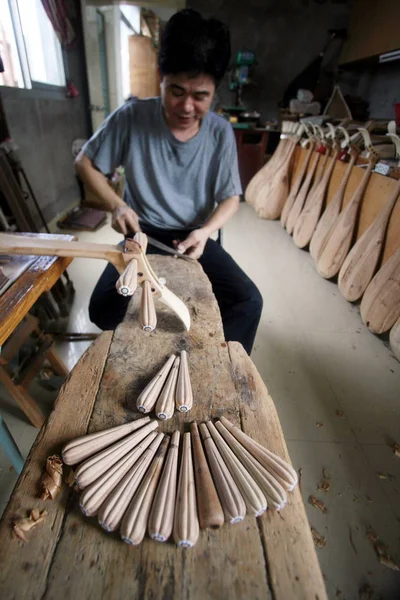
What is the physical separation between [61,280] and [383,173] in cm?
308

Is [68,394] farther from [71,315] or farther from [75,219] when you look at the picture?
[75,219]

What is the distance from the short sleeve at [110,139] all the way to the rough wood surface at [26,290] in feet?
2.60

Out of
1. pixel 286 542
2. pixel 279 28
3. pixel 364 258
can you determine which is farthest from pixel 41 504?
pixel 279 28

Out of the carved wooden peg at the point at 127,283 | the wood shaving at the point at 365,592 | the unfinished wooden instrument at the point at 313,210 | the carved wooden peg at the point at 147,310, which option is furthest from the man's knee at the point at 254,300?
the unfinished wooden instrument at the point at 313,210

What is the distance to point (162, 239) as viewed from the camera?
2016 mm

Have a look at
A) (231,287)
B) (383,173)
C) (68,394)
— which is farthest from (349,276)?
(68,394)

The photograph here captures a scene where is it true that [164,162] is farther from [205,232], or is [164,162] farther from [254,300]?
[254,300]

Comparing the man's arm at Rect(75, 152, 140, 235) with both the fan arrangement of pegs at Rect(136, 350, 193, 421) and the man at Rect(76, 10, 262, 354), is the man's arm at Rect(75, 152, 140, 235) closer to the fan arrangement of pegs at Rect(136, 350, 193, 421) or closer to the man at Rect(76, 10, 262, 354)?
the man at Rect(76, 10, 262, 354)

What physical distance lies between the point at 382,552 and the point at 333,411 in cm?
76

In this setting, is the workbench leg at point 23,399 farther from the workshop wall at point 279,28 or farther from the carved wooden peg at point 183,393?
the workshop wall at point 279,28

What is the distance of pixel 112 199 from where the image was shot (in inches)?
70.5

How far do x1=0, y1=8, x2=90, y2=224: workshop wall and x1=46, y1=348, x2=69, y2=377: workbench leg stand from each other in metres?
2.74

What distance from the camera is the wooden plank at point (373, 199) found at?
8.93 ft

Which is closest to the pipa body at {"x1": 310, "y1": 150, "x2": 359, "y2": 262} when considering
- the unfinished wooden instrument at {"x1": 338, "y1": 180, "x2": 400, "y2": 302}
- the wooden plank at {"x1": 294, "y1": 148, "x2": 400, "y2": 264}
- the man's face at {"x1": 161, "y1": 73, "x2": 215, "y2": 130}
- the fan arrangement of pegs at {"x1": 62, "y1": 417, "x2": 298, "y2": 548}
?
the wooden plank at {"x1": 294, "y1": 148, "x2": 400, "y2": 264}
